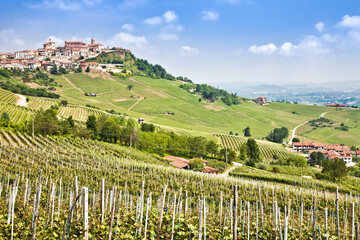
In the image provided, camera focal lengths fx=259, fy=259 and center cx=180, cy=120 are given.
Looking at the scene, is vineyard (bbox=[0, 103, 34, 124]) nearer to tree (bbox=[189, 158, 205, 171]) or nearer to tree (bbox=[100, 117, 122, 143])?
tree (bbox=[100, 117, 122, 143])

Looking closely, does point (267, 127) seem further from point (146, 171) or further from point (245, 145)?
point (146, 171)

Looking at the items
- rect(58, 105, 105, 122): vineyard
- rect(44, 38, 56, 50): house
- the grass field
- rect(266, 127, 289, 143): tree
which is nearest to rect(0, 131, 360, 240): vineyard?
rect(58, 105, 105, 122): vineyard

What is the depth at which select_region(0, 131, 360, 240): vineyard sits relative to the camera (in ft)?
22.1

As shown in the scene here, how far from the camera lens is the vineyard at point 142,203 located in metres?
6.73

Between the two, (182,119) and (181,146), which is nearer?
(181,146)

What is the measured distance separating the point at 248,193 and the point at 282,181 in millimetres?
14186

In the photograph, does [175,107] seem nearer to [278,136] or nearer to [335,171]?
[278,136]

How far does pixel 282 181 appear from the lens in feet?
106

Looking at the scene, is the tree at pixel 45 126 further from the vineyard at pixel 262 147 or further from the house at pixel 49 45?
the house at pixel 49 45

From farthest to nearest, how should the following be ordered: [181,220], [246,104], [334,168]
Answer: [246,104] < [334,168] < [181,220]

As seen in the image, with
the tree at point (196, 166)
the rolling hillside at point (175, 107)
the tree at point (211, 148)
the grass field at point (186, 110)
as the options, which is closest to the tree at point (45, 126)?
the tree at point (196, 166)

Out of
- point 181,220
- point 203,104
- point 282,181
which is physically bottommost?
point 282,181

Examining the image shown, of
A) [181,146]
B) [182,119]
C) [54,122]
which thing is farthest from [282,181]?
[182,119]

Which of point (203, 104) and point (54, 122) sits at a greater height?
point (203, 104)
